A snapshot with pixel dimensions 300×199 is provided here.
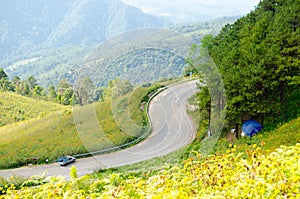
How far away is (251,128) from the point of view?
1261 cm

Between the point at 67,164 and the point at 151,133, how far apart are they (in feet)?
19.5

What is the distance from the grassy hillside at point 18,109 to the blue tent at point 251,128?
1535 cm

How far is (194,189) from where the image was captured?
3.54m

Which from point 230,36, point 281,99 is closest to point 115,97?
point 281,99

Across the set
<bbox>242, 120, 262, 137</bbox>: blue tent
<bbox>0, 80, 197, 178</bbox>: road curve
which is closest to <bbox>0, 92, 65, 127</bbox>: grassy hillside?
<bbox>242, 120, 262, 137</bbox>: blue tent

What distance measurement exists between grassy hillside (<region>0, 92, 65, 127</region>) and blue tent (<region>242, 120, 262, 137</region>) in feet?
50.4

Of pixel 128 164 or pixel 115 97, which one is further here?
pixel 128 164

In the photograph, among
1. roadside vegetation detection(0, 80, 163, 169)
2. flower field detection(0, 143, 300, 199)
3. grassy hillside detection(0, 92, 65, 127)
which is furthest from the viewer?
grassy hillside detection(0, 92, 65, 127)

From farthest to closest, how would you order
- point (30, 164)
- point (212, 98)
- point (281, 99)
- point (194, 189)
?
point (30, 164) → point (281, 99) → point (212, 98) → point (194, 189)

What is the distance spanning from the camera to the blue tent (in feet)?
41.1

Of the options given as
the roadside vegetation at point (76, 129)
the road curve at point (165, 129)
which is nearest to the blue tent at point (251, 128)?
the road curve at point (165, 129)

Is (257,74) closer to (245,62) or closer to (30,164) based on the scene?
(245,62)

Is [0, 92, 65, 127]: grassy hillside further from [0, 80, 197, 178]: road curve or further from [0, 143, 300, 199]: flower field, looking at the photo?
[0, 143, 300, 199]: flower field

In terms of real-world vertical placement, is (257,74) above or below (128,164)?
above
